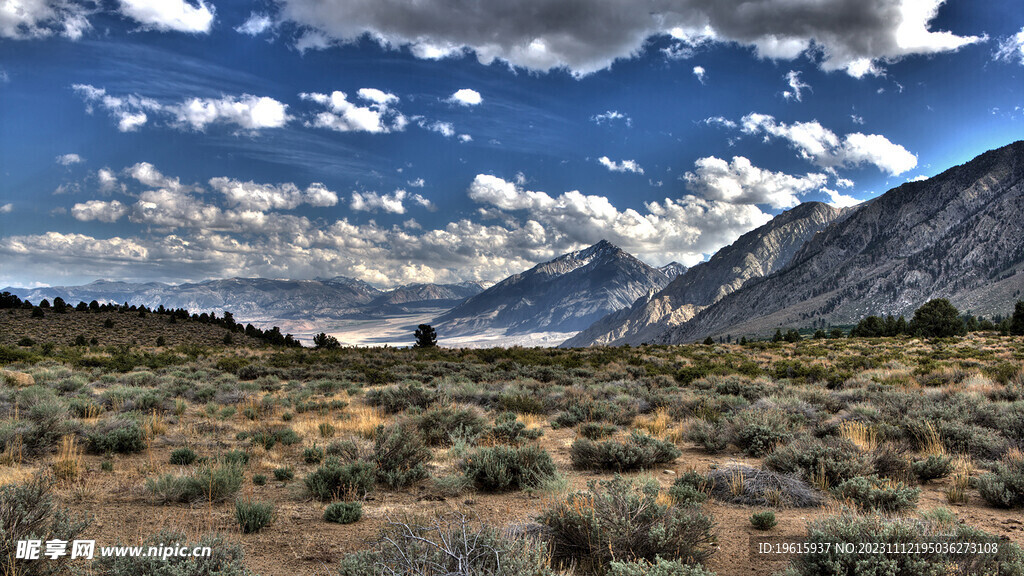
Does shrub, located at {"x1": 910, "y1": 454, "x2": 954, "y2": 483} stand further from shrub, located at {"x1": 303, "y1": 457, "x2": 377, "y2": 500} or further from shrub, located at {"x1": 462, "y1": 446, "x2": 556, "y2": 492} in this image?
shrub, located at {"x1": 303, "y1": 457, "x2": 377, "y2": 500}

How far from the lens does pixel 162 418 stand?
1216 cm

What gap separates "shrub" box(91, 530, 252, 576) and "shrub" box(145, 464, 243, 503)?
2.68 m

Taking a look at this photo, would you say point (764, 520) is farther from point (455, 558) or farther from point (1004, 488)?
point (455, 558)

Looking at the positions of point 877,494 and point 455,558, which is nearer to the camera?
point 455,558

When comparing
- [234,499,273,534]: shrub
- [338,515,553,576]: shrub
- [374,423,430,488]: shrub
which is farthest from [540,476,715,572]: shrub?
[234,499,273,534]: shrub

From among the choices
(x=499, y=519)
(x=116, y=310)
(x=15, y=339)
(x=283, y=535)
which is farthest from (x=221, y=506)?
(x=116, y=310)

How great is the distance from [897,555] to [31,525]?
24.7 ft

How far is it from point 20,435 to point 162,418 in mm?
3825

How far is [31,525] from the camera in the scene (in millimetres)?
4129

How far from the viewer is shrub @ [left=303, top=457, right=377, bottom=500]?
7262 mm

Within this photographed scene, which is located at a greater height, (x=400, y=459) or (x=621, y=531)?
(x=621, y=531)

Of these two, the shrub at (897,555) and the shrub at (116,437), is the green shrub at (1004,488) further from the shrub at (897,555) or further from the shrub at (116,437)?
the shrub at (116,437)

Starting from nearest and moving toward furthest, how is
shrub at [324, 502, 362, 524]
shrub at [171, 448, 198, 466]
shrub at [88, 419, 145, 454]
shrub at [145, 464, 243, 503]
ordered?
shrub at [324, 502, 362, 524] < shrub at [145, 464, 243, 503] < shrub at [171, 448, 198, 466] < shrub at [88, 419, 145, 454]

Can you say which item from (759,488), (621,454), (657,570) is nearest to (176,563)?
(657,570)
